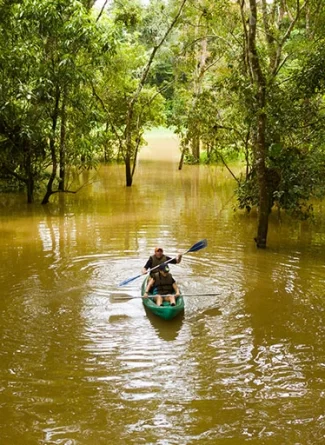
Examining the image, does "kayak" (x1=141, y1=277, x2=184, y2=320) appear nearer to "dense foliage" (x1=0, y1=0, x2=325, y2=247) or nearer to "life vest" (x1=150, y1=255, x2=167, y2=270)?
"life vest" (x1=150, y1=255, x2=167, y2=270)

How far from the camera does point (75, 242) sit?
485 inches

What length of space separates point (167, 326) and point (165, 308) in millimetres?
267

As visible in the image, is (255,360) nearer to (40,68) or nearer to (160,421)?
(160,421)

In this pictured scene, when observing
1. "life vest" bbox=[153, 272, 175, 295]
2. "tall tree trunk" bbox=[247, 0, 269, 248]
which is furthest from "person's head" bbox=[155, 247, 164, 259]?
"tall tree trunk" bbox=[247, 0, 269, 248]

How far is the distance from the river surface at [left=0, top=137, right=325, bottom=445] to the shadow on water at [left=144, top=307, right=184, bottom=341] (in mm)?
29

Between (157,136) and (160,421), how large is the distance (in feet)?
158

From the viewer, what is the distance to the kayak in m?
7.42

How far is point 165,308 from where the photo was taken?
7414mm

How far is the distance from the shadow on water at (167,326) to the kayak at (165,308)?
75mm

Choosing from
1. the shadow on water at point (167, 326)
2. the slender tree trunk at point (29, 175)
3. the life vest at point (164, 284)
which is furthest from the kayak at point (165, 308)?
the slender tree trunk at point (29, 175)

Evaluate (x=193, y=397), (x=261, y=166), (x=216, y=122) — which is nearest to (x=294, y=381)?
(x=193, y=397)

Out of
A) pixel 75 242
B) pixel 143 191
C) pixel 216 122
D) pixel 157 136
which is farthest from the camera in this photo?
pixel 157 136

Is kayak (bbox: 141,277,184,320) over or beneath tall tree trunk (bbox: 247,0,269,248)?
beneath

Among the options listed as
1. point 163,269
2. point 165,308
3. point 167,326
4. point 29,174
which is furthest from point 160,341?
point 29,174
